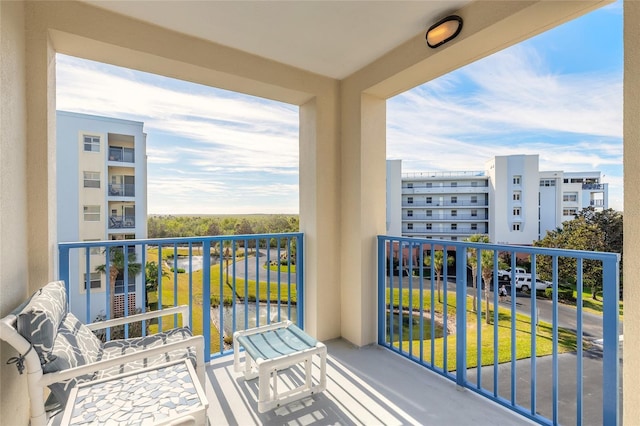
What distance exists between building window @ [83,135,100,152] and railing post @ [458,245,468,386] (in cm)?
1886

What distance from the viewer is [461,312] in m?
2.13

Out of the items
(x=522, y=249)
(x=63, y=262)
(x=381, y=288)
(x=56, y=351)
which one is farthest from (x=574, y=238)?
(x=63, y=262)

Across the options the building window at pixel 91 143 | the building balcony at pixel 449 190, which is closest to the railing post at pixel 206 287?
the building balcony at pixel 449 190

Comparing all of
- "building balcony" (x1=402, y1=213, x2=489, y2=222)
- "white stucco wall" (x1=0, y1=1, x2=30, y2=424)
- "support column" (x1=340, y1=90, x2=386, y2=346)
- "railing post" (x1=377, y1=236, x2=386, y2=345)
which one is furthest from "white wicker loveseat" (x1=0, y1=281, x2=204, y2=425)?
"building balcony" (x1=402, y1=213, x2=489, y2=222)

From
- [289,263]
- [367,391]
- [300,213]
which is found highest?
[300,213]

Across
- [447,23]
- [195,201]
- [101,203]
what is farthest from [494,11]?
[101,203]

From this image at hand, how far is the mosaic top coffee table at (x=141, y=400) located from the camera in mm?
1105

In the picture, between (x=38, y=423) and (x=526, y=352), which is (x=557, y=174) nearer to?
(x=526, y=352)

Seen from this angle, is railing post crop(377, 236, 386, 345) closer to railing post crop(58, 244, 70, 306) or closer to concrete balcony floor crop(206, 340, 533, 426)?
concrete balcony floor crop(206, 340, 533, 426)

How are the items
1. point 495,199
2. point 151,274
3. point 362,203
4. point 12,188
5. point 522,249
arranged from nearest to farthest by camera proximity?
point 12,188 < point 522,249 < point 362,203 < point 151,274 < point 495,199

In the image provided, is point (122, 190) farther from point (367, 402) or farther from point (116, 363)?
point (367, 402)

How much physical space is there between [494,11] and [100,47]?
273 cm

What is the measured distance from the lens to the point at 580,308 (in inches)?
59.1

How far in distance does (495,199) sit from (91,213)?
18928mm
